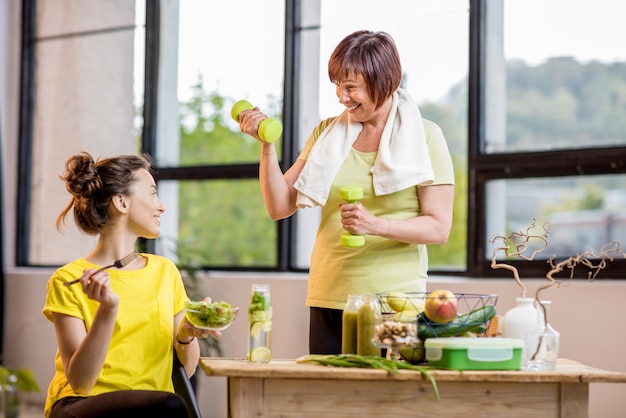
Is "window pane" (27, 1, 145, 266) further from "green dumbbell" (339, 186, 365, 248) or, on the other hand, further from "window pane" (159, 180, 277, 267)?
"green dumbbell" (339, 186, 365, 248)

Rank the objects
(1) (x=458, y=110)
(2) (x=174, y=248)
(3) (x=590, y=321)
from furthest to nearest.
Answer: (2) (x=174, y=248), (1) (x=458, y=110), (3) (x=590, y=321)

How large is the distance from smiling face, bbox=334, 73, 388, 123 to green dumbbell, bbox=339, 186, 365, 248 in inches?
10.6

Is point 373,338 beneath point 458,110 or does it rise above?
beneath

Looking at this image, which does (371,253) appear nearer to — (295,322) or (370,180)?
(370,180)

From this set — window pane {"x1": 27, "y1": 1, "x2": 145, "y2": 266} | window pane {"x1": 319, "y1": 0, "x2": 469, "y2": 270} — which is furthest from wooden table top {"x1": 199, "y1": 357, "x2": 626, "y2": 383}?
window pane {"x1": 27, "y1": 1, "x2": 145, "y2": 266}

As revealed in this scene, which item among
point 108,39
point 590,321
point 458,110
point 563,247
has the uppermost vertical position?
point 108,39

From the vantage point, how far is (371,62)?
2150 mm

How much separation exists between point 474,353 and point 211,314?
56cm

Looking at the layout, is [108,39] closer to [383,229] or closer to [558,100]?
[558,100]

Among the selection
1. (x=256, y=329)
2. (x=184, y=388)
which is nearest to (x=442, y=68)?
(x=184, y=388)

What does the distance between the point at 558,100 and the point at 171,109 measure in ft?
6.59

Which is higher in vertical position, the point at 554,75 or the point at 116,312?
the point at 554,75

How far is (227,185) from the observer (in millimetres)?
4488

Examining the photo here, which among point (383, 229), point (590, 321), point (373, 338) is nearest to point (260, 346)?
point (373, 338)
